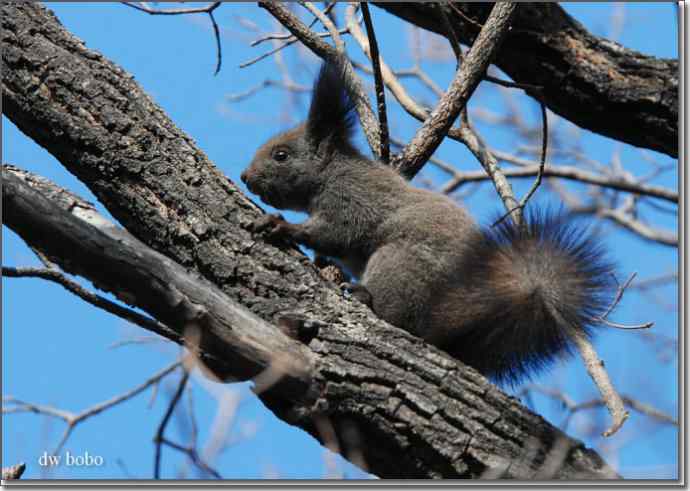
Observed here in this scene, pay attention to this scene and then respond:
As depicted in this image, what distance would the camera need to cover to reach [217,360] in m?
3.31

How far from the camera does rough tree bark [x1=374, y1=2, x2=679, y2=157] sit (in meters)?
5.57

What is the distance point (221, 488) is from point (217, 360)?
476 mm

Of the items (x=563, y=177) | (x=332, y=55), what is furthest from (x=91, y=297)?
(x=563, y=177)

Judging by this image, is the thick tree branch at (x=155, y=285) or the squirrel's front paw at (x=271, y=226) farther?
the squirrel's front paw at (x=271, y=226)

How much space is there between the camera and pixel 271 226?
4.12 m

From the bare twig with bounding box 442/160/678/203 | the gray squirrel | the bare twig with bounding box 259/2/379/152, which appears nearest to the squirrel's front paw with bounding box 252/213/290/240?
the gray squirrel

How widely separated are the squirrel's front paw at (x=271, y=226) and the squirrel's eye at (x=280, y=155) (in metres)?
1.50

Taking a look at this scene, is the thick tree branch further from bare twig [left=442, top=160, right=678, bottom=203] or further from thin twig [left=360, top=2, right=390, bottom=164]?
bare twig [left=442, top=160, right=678, bottom=203]

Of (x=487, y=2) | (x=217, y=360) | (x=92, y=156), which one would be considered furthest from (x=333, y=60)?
(x=217, y=360)

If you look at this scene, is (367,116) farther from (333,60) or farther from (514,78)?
(514,78)

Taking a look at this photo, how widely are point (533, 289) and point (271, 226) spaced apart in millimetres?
1265

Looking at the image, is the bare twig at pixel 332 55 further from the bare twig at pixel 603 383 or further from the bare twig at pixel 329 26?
the bare twig at pixel 603 383

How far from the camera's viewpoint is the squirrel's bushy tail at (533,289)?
4004 mm

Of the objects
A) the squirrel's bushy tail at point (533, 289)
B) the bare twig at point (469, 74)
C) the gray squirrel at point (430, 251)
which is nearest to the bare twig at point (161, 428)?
the gray squirrel at point (430, 251)
